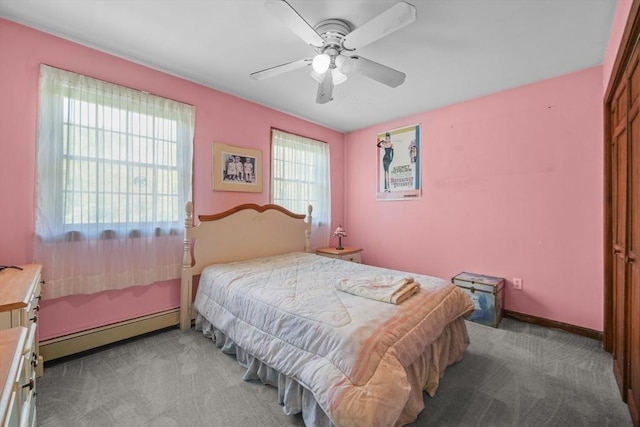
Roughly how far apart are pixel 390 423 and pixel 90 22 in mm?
3079

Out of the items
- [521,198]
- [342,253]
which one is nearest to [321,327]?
[342,253]

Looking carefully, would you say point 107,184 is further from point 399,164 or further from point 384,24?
point 399,164

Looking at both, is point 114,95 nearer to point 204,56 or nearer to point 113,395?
point 204,56

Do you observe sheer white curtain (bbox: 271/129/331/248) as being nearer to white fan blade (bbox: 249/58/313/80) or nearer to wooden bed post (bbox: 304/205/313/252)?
wooden bed post (bbox: 304/205/313/252)

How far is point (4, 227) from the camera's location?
1906 mm

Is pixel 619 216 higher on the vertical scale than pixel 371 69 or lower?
lower

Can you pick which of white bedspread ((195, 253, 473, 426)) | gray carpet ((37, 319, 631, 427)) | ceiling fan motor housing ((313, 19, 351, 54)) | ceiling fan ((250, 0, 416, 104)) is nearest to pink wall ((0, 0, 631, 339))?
gray carpet ((37, 319, 631, 427))

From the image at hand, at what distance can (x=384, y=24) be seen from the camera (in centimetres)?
154

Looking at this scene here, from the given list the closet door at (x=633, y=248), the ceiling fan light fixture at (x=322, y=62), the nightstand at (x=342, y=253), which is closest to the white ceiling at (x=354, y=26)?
the ceiling fan light fixture at (x=322, y=62)

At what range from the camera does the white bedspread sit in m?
1.21

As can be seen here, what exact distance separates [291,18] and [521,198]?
279 centimetres

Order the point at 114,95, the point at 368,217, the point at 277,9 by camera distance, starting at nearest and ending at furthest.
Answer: the point at 277,9, the point at 114,95, the point at 368,217

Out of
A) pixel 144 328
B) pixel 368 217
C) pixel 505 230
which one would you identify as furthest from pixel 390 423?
pixel 368 217

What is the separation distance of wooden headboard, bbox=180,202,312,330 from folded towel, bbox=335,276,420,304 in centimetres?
142
